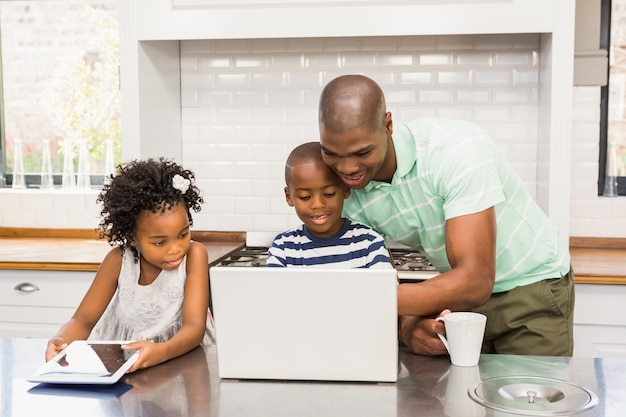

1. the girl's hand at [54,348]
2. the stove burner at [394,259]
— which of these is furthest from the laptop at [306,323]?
the stove burner at [394,259]

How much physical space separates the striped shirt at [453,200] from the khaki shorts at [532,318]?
0.03 m

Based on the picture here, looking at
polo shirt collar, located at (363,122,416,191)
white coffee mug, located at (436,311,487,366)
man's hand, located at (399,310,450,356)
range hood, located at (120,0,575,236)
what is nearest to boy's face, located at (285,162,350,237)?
polo shirt collar, located at (363,122,416,191)

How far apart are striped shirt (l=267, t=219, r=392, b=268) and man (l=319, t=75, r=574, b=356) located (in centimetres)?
4

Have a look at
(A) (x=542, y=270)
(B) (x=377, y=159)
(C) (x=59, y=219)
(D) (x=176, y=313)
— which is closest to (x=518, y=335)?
(A) (x=542, y=270)

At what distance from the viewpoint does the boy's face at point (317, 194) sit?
179cm

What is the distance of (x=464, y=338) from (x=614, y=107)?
7.41 ft

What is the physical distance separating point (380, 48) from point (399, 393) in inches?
87.4

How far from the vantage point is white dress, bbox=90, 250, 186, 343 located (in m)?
1.87

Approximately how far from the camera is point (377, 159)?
5.39ft

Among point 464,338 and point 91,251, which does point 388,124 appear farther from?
point 91,251

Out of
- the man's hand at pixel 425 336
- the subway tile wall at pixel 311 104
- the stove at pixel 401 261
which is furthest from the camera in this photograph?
the subway tile wall at pixel 311 104

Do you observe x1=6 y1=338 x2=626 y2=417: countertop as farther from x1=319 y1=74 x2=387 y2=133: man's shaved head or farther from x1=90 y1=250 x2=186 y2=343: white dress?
x1=319 y1=74 x2=387 y2=133: man's shaved head

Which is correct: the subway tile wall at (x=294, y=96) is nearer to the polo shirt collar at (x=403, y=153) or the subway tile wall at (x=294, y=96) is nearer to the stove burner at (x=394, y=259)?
the stove burner at (x=394, y=259)

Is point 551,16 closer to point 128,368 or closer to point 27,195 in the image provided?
point 128,368
